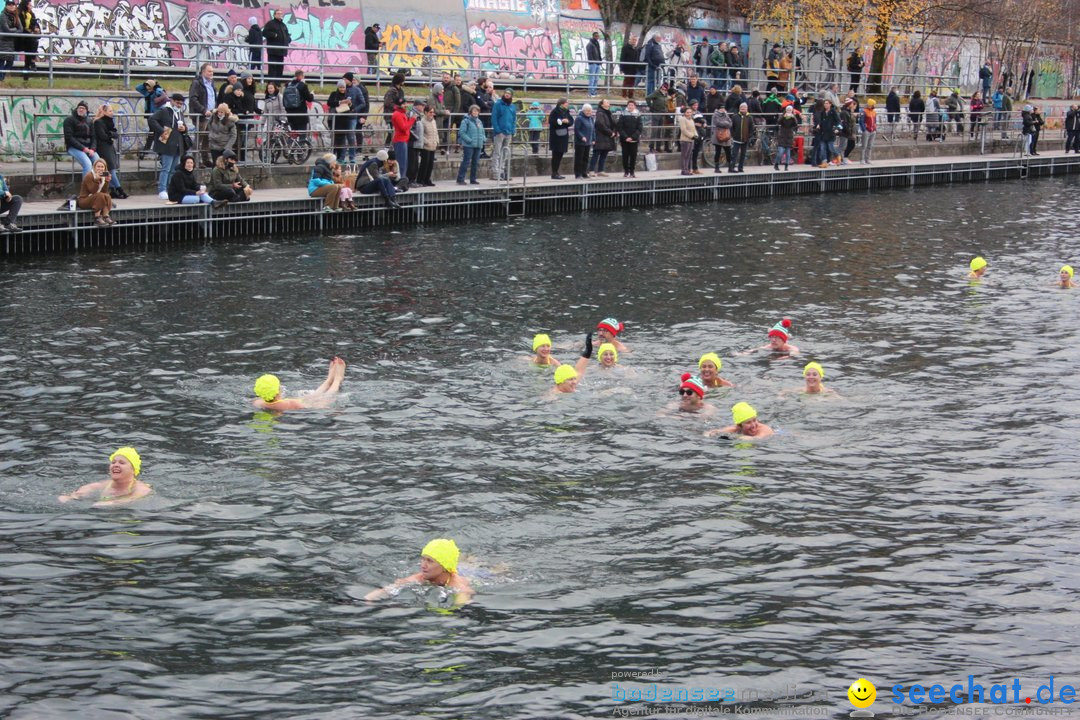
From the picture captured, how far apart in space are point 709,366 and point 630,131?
63.0 feet

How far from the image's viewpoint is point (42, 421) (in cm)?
1545

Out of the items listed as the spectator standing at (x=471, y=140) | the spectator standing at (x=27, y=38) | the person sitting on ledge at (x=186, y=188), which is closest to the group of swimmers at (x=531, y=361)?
the person sitting on ledge at (x=186, y=188)

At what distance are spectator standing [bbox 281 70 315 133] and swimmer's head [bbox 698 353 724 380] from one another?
1559 centimetres

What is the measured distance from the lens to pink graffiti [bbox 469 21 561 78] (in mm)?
46125

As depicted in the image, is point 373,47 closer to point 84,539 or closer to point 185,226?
point 185,226

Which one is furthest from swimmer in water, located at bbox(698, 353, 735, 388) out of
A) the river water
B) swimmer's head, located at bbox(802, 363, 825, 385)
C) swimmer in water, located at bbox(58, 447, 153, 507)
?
swimmer in water, located at bbox(58, 447, 153, 507)

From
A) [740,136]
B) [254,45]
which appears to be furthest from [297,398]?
[740,136]

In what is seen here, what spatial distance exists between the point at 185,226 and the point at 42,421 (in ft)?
41.3

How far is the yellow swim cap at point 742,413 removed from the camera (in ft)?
51.3

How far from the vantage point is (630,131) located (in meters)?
35.7

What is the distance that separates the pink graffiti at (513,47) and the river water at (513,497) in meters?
22.7

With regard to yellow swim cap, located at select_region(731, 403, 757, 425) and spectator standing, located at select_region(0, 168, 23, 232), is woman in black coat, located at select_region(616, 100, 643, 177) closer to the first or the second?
spectator standing, located at select_region(0, 168, 23, 232)

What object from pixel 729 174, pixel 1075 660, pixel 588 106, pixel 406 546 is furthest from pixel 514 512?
pixel 729 174

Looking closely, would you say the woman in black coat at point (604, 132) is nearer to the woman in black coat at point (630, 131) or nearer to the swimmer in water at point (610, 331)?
the woman in black coat at point (630, 131)
